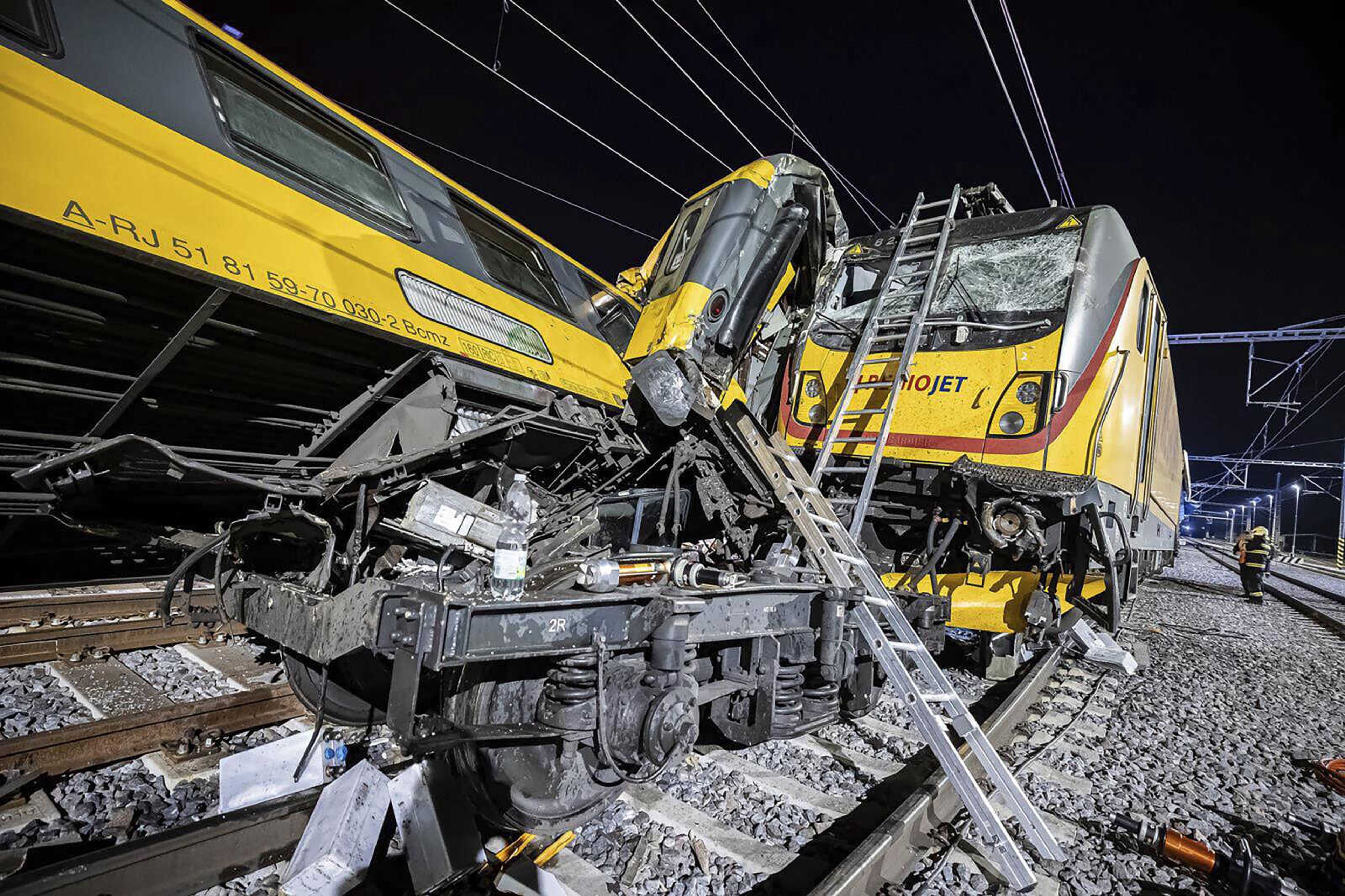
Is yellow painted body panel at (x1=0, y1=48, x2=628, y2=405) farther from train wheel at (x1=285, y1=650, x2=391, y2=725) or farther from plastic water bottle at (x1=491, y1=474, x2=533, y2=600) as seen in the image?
train wheel at (x1=285, y1=650, x2=391, y2=725)

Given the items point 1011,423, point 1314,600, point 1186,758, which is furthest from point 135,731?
point 1314,600

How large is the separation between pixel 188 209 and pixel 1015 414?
4778 millimetres

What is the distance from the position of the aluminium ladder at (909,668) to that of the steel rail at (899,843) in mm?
101

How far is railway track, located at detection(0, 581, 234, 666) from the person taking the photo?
3.83 metres

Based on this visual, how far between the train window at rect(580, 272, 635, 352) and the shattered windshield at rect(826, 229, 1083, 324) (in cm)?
192

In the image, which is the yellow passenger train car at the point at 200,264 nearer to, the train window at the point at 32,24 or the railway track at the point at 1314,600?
the train window at the point at 32,24

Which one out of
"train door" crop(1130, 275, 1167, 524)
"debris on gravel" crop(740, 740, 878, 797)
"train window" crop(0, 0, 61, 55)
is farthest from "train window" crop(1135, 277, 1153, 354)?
"train window" crop(0, 0, 61, 55)

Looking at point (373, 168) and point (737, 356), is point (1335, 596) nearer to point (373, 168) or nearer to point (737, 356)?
point (737, 356)

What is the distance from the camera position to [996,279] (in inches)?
194

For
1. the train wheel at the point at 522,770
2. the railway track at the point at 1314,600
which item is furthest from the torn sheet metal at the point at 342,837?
the railway track at the point at 1314,600

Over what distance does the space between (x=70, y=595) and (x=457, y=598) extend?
545cm

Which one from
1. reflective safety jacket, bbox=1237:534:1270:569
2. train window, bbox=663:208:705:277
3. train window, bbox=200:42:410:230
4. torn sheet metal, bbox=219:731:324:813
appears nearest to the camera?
torn sheet metal, bbox=219:731:324:813

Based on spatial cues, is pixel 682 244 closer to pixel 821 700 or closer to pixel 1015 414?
pixel 1015 414

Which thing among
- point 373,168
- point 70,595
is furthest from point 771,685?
point 70,595
